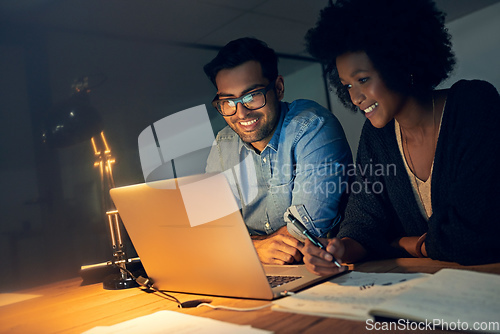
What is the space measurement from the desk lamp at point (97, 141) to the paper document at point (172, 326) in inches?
16.8

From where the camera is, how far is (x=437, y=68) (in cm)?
149

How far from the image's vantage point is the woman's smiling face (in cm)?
143

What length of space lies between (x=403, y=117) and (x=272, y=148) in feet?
2.19

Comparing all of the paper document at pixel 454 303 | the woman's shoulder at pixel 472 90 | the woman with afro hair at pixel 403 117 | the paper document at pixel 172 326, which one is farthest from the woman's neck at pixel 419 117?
the paper document at pixel 172 326

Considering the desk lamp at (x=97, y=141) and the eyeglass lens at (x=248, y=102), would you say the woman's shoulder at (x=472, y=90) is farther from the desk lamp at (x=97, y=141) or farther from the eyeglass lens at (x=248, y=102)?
the desk lamp at (x=97, y=141)

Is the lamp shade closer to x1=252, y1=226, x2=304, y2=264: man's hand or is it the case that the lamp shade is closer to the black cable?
the black cable

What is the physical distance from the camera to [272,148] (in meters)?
1.95

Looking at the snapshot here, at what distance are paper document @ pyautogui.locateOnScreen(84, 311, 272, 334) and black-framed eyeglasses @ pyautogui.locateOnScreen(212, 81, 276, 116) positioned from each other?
1.28 metres

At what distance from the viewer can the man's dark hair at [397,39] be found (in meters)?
1.42

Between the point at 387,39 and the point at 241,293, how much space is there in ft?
3.48

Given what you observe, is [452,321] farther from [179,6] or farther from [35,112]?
[179,6]

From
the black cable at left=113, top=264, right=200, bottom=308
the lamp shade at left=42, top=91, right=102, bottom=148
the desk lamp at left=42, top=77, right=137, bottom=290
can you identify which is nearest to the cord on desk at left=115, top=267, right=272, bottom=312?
the black cable at left=113, top=264, right=200, bottom=308

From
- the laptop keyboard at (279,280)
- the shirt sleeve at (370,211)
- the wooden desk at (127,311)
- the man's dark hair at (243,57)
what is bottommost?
the wooden desk at (127,311)

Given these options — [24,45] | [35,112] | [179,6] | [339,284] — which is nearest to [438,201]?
[339,284]
